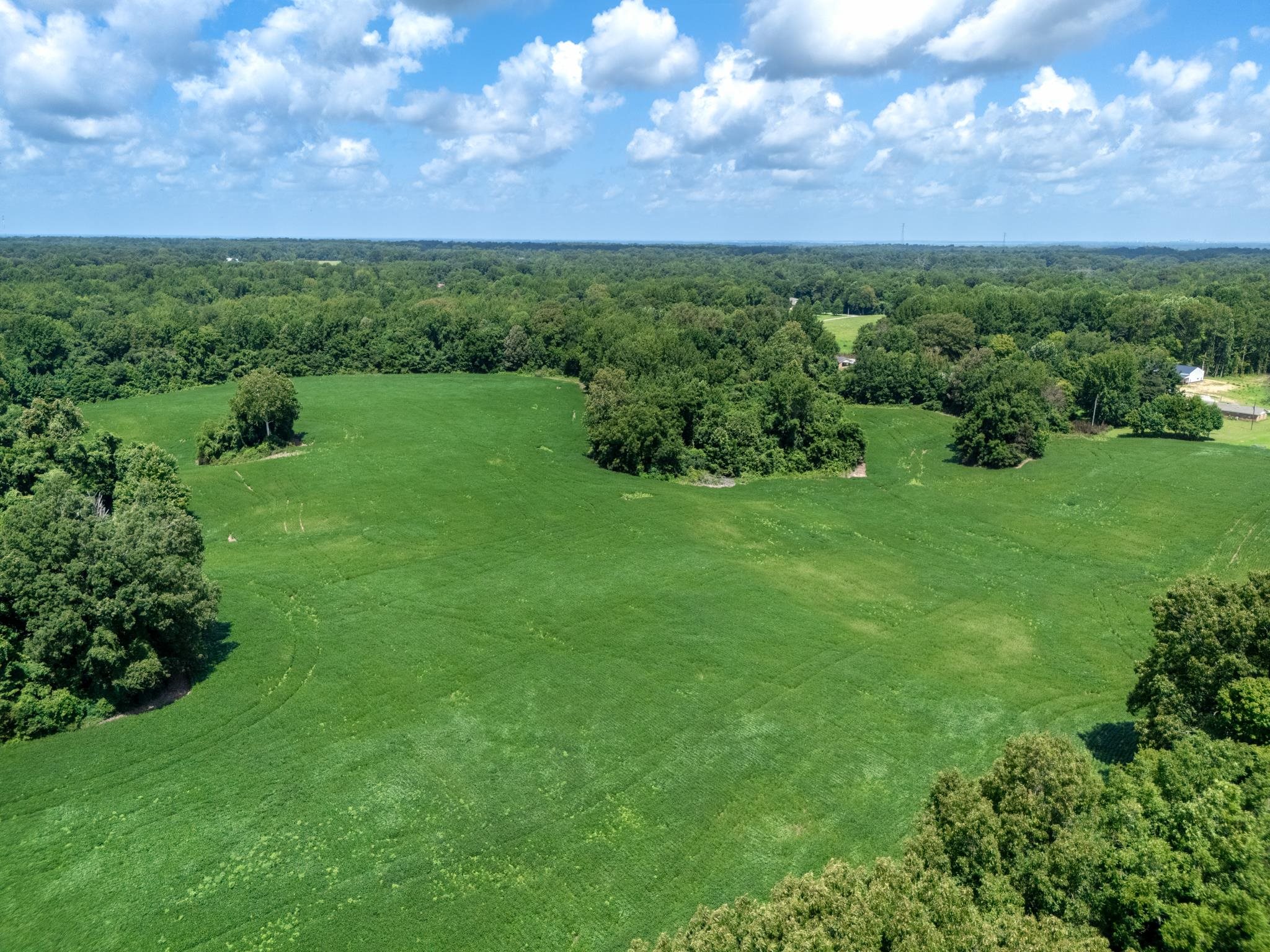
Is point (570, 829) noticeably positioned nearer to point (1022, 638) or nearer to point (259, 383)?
point (1022, 638)

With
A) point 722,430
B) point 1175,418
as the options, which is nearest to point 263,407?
point 722,430

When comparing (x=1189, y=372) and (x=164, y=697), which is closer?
(x=164, y=697)

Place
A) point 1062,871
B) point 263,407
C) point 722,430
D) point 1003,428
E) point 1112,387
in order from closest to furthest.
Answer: point 1062,871 → point 722,430 → point 1003,428 → point 263,407 → point 1112,387

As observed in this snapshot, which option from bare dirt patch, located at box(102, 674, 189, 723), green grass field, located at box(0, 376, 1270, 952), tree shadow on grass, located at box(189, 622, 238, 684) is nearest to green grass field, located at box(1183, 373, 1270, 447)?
green grass field, located at box(0, 376, 1270, 952)

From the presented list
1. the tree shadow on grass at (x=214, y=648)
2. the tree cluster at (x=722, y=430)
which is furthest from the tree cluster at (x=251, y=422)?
the tree shadow on grass at (x=214, y=648)

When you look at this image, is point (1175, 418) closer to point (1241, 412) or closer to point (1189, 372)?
point (1241, 412)

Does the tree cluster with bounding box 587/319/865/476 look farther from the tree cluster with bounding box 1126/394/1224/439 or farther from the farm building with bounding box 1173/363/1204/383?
the farm building with bounding box 1173/363/1204/383

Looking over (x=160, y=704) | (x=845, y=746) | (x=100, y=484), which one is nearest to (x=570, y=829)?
(x=845, y=746)
